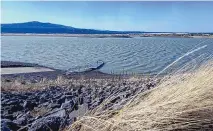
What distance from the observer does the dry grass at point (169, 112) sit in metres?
2.26

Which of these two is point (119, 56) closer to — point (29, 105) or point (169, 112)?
point (29, 105)

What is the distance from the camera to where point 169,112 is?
2.27m

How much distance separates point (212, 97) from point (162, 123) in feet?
1.27

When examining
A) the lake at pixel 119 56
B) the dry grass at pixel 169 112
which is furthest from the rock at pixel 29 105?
the dry grass at pixel 169 112

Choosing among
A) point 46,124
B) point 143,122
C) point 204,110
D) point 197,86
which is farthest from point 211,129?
point 46,124

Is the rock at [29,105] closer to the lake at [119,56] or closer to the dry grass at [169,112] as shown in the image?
the lake at [119,56]

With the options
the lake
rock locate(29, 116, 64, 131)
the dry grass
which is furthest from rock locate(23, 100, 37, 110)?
the dry grass

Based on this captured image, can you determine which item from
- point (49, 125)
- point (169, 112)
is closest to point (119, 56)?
point (49, 125)

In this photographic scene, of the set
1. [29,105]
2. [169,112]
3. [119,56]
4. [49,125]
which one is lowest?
[119,56]

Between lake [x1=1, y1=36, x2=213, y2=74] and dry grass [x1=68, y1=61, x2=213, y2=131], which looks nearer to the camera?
dry grass [x1=68, y1=61, x2=213, y2=131]

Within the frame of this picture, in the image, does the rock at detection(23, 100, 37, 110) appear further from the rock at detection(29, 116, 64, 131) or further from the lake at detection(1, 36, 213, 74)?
the rock at detection(29, 116, 64, 131)

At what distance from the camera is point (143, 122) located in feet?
7.38

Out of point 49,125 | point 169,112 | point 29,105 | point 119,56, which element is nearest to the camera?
point 169,112

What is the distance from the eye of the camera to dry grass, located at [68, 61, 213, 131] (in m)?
2.26
